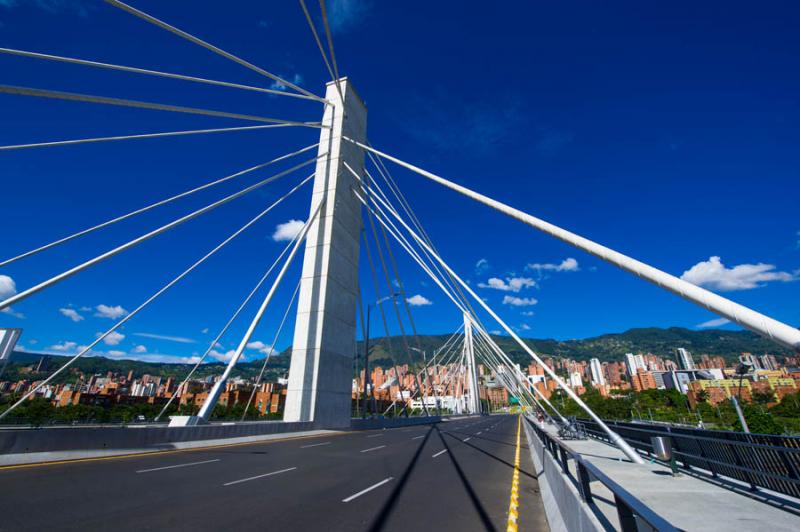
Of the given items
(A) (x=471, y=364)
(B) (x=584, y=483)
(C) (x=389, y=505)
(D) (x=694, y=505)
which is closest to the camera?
(B) (x=584, y=483)

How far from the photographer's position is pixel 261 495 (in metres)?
7.36

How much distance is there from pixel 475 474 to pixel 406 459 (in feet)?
10.5

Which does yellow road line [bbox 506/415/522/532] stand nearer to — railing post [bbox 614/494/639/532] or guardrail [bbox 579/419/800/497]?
railing post [bbox 614/494/639/532]

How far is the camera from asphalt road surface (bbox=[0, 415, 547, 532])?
567 cm

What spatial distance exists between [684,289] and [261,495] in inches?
324

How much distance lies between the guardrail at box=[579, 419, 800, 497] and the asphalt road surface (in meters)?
4.48

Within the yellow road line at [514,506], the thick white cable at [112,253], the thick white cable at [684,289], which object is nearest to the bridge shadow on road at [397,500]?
the yellow road line at [514,506]

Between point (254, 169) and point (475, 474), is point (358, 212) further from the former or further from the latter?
point (475, 474)

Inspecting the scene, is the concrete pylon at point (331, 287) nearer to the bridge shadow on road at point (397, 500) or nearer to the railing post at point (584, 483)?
the bridge shadow on road at point (397, 500)

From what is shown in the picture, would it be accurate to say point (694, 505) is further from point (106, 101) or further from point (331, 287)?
point (331, 287)

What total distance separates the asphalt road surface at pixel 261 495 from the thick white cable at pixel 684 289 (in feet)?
13.9

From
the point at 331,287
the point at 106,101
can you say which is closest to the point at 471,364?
the point at 331,287

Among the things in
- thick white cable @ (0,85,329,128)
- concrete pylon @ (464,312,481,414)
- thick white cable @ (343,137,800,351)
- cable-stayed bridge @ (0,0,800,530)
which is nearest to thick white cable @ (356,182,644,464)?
cable-stayed bridge @ (0,0,800,530)

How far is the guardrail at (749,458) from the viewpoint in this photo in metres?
7.06
